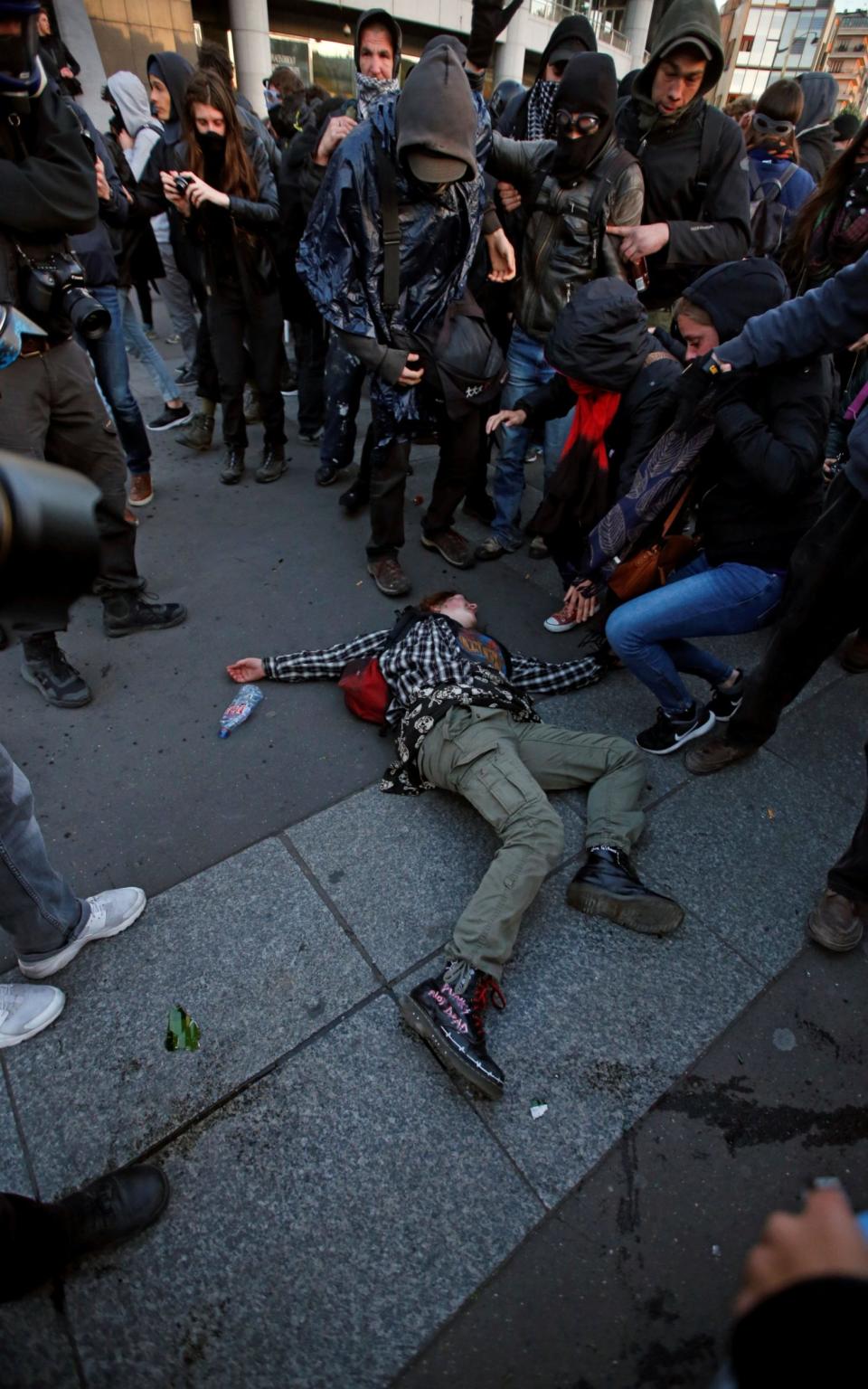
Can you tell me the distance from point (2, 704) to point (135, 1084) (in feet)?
6.07

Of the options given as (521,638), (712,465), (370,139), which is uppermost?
(370,139)

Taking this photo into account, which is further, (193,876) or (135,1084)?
(193,876)

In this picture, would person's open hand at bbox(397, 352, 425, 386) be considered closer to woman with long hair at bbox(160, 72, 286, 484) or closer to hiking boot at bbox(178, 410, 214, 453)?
woman with long hair at bbox(160, 72, 286, 484)

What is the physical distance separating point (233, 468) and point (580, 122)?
2.74 meters

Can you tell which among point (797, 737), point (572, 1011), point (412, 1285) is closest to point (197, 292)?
point (797, 737)

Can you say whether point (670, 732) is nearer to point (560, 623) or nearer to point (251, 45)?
point (560, 623)

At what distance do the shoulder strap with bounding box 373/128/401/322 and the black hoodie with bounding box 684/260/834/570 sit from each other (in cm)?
128

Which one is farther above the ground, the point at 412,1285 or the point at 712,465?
the point at 712,465

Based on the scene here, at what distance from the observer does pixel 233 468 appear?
4742 mm

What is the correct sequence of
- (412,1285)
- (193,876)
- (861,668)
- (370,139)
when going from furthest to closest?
(861,668)
(370,139)
(193,876)
(412,1285)

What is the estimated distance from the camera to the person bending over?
1955 mm

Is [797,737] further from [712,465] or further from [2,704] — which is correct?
[2,704]

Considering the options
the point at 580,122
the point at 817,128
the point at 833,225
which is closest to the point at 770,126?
the point at 833,225

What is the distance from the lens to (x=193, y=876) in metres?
2.36
